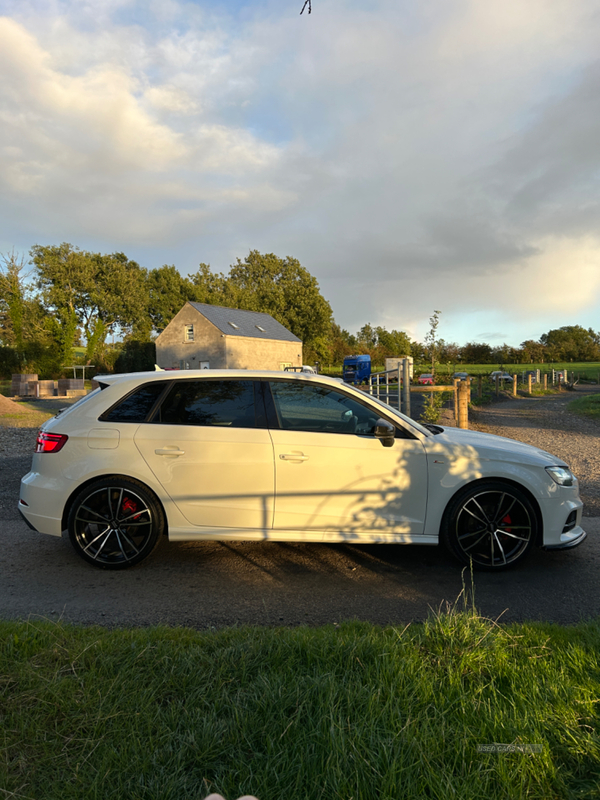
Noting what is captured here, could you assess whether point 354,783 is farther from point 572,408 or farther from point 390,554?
point 572,408

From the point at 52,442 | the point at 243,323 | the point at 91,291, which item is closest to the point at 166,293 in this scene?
the point at 91,291

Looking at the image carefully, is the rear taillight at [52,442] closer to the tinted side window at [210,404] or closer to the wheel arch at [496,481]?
the tinted side window at [210,404]

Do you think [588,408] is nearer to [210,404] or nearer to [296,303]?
[210,404]

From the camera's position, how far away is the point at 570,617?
11.6ft

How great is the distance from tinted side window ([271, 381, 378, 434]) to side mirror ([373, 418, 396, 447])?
14 centimetres

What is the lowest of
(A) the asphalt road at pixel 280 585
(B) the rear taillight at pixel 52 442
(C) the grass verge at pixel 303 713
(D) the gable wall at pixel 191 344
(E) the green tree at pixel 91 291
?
(A) the asphalt road at pixel 280 585

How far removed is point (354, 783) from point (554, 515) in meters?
3.20

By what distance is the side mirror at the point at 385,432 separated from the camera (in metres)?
4.38

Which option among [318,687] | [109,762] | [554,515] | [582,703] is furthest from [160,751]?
[554,515]

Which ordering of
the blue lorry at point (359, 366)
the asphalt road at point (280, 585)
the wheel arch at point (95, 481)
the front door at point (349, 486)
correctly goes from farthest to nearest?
1. the blue lorry at point (359, 366)
2. the wheel arch at point (95, 481)
3. the front door at point (349, 486)
4. the asphalt road at point (280, 585)

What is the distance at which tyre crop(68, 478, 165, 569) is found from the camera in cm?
446

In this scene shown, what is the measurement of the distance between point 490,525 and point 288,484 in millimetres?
1724

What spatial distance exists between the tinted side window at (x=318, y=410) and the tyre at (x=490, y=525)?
1.02 metres

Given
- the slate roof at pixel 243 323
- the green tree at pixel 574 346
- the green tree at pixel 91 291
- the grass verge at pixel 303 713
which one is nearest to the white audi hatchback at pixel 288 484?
the grass verge at pixel 303 713
